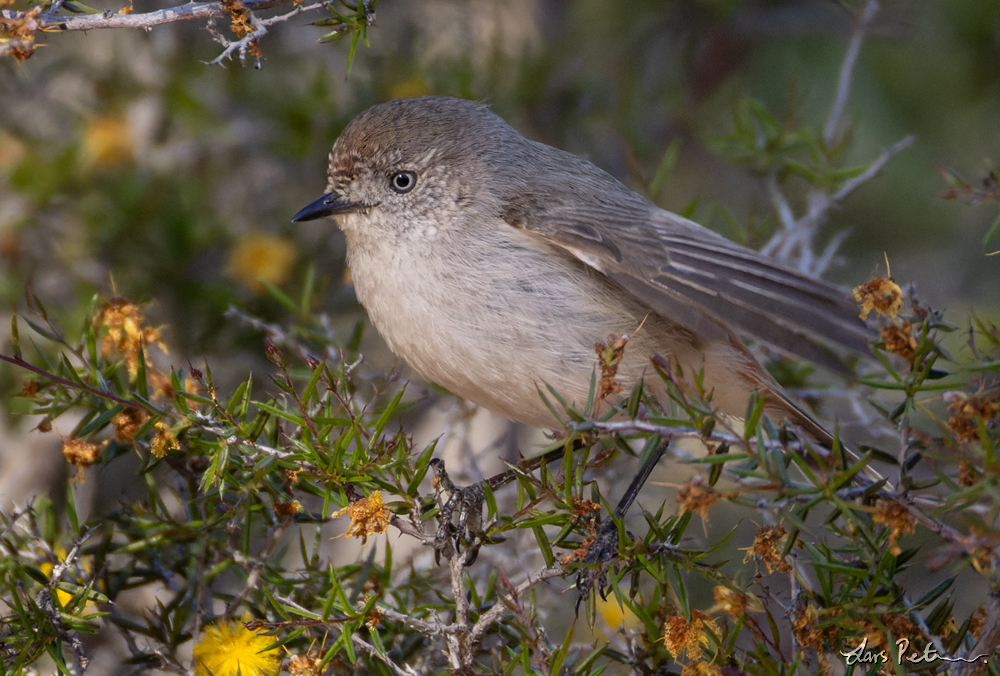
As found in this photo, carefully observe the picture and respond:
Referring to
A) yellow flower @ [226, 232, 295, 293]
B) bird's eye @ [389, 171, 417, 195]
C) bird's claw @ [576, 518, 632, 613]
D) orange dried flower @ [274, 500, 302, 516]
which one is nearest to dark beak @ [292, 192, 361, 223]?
bird's eye @ [389, 171, 417, 195]

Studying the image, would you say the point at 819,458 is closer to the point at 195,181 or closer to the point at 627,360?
the point at 627,360

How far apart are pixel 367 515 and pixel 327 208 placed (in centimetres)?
161

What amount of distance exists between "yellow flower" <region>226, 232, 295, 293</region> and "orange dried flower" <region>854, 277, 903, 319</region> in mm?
2503

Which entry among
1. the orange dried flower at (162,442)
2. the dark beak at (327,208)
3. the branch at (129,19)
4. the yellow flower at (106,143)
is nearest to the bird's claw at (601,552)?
the orange dried flower at (162,442)

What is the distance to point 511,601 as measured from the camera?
182 cm

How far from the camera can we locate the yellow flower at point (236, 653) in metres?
2.03

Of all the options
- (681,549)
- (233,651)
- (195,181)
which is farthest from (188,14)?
(195,181)

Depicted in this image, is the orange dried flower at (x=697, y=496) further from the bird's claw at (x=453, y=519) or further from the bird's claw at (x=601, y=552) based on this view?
the bird's claw at (x=601, y=552)

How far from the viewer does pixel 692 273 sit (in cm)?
273

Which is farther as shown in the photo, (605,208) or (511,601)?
(605,208)

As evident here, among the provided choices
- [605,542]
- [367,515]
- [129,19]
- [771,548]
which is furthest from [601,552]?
[129,19]

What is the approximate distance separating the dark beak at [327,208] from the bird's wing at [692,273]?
1.97 feet

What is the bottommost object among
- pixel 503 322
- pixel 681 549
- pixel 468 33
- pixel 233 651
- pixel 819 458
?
pixel 233 651

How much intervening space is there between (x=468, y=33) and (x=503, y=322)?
2504 mm
